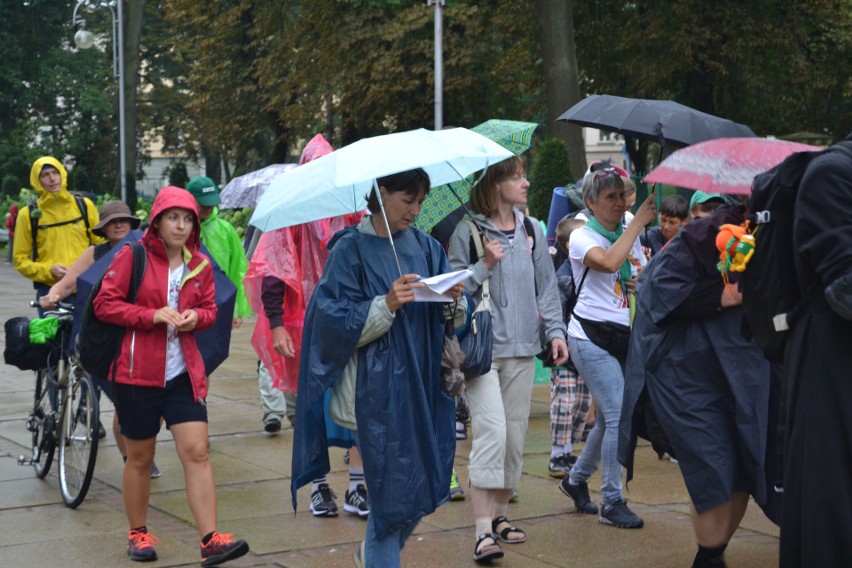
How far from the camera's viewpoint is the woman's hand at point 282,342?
683cm

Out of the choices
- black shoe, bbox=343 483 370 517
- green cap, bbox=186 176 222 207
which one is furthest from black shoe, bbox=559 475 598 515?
green cap, bbox=186 176 222 207

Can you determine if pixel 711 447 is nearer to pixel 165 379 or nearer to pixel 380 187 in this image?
pixel 380 187

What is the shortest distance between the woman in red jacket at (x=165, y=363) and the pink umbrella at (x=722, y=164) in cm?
226

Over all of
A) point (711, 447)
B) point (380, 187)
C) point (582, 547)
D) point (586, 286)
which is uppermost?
point (380, 187)

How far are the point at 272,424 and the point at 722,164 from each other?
5.26 metres

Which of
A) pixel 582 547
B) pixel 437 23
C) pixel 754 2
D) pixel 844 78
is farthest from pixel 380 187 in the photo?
pixel 844 78

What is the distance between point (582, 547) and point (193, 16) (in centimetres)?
3368

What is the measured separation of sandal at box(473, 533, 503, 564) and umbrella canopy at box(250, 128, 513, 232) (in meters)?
1.60

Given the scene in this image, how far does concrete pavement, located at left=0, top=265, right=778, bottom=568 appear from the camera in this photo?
5.86 meters

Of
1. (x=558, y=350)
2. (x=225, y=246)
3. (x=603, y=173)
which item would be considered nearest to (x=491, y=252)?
(x=558, y=350)

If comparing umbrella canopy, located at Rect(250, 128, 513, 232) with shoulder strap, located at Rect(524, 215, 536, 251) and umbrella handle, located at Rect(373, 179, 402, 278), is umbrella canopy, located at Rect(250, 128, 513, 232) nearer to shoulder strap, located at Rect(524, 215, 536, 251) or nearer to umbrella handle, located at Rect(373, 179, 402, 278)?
umbrella handle, located at Rect(373, 179, 402, 278)

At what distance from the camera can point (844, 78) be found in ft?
101

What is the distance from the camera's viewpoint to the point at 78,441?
714cm

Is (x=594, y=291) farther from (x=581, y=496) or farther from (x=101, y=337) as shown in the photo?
(x=101, y=337)
